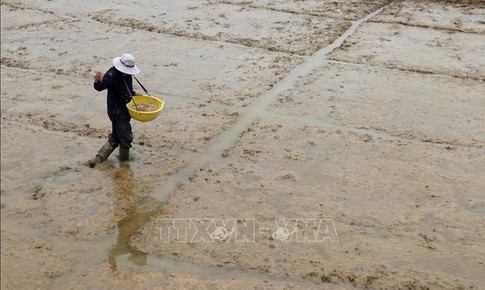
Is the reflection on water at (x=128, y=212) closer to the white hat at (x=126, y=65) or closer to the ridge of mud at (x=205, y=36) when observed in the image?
the white hat at (x=126, y=65)

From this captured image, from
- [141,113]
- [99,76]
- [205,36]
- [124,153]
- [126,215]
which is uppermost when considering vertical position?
[99,76]

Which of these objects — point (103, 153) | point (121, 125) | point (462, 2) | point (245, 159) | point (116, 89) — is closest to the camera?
point (116, 89)

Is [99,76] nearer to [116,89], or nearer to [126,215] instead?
[116,89]

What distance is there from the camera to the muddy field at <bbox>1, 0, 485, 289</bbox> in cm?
345

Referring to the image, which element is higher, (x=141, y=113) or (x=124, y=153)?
(x=141, y=113)

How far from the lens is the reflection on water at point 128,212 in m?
3.53

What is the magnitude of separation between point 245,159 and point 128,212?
1.20 m

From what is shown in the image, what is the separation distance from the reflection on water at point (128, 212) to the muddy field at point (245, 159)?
12 mm

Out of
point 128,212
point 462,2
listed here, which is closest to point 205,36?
point 128,212

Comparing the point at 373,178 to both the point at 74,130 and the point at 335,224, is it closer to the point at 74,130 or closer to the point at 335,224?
the point at 335,224

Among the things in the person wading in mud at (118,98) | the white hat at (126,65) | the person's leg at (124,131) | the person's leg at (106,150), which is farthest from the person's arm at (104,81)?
the person's leg at (106,150)

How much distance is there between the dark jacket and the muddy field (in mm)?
466

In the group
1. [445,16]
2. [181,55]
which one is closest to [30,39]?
[181,55]

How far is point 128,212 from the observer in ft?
12.9
